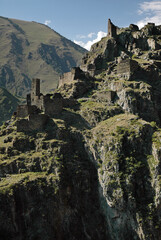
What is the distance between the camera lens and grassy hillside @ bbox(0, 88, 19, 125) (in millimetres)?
167387

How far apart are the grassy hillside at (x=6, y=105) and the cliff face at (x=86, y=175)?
355 feet

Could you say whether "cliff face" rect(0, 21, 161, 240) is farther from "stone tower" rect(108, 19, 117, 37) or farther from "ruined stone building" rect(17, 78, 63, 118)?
"stone tower" rect(108, 19, 117, 37)

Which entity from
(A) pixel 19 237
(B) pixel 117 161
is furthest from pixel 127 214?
(A) pixel 19 237

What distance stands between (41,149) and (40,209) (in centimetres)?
1139

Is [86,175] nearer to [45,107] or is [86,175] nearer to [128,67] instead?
[45,107]

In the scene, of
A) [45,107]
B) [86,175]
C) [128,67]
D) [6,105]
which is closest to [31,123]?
[45,107]

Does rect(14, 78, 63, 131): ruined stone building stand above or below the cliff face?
above

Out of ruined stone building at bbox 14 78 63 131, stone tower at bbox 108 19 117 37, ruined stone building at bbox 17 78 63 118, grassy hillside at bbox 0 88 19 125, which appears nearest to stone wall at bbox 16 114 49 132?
ruined stone building at bbox 14 78 63 131

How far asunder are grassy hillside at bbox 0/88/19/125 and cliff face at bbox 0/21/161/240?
108m

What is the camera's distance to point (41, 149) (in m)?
52.6

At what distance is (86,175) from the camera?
169 ft

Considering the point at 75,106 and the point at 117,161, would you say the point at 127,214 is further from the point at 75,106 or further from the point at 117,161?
the point at 75,106

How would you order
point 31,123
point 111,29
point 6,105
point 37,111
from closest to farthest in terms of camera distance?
point 31,123, point 37,111, point 111,29, point 6,105

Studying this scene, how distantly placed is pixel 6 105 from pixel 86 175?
5443 inches
